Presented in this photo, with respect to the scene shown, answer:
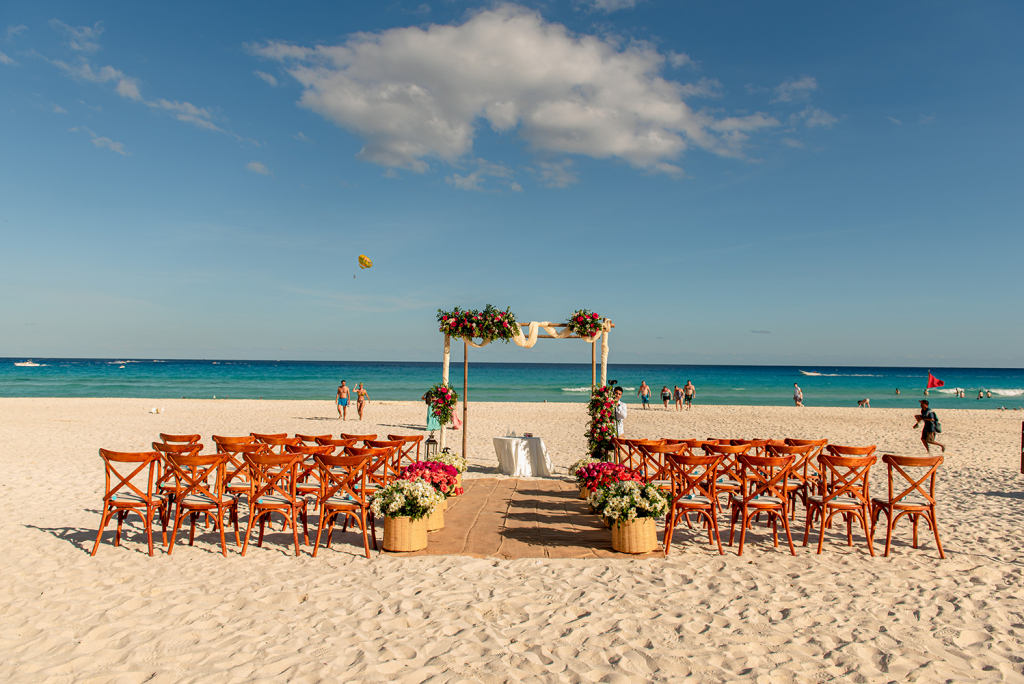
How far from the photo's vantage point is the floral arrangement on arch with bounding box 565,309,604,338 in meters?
10.3

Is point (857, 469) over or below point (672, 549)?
over

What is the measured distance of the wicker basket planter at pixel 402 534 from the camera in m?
5.60

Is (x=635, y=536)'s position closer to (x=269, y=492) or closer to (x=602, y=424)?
(x=269, y=492)

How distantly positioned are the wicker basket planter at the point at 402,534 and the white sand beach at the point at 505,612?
7.9 inches

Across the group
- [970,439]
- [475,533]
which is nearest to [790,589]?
[475,533]

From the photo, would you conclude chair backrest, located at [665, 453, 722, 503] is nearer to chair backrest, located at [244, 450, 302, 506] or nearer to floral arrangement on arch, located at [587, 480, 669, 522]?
floral arrangement on arch, located at [587, 480, 669, 522]

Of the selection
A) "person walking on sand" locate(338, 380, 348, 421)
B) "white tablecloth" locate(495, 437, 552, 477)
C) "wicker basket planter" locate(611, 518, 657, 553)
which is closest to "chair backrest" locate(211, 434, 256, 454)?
"white tablecloth" locate(495, 437, 552, 477)

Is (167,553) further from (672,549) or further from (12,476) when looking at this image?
(12,476)

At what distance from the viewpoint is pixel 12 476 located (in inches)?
355

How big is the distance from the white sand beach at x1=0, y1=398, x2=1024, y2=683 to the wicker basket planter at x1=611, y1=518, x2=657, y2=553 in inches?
12.6

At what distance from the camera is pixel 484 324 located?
34.6ft

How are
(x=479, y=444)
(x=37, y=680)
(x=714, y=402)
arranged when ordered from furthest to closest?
(x=714, y=402)
(x=479, y=444)
(x=37, y=680)

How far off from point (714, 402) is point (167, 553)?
3309cm

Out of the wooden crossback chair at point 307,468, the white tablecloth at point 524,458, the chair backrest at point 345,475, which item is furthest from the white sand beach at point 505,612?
the white tablecloth at point 524,458
